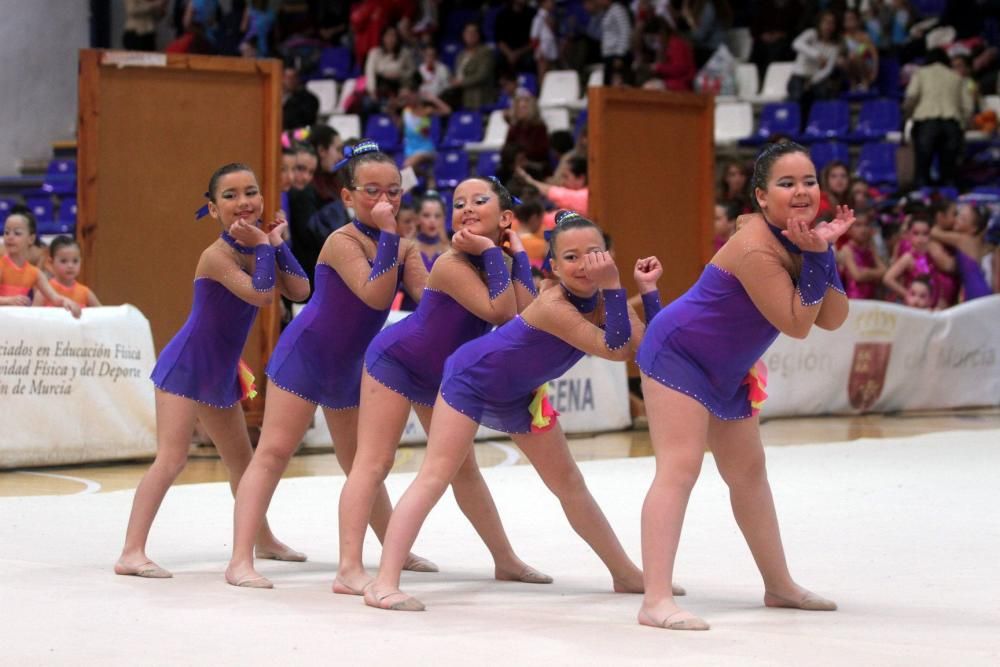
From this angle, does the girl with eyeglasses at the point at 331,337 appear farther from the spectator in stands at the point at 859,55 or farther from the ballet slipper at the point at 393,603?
the spectator in stands at the point at 859,55

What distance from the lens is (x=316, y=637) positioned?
4.07 m

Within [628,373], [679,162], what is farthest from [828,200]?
[628,373]

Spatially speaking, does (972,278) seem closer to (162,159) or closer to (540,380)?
(162,159)

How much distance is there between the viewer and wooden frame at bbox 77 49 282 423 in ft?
28.7

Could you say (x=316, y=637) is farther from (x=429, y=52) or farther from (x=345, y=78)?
(x=345, y=78)

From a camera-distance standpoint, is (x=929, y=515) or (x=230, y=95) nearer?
(x=929, y=515)

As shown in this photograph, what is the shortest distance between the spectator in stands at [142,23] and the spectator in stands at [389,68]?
112 inches

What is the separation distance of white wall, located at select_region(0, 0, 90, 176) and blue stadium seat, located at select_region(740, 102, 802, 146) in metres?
8.52

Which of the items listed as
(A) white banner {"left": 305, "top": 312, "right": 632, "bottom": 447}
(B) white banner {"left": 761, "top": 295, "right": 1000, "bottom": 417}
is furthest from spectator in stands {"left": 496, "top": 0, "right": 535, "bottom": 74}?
(A) white banner {"left": 305, "top": 312, "right": 632, "bottom": 447}

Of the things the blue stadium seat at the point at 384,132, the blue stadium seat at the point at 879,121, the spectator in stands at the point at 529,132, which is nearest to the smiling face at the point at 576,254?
the spectator in stands at the point at 529,132

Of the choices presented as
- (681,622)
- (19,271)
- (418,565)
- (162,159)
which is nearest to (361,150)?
(418,565)

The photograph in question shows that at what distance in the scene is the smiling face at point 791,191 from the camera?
4.36 m

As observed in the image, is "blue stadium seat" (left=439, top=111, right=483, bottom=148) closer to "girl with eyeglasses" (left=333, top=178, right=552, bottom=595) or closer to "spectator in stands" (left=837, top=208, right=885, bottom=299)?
"spectator in stands" (left=837, top=208, right=885, bottom=299)

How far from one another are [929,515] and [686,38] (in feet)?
33.3
